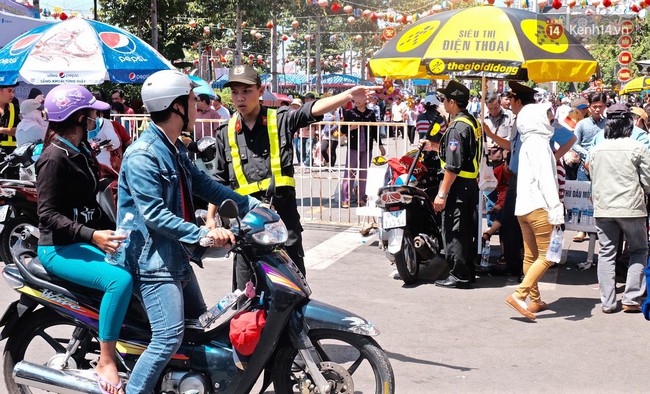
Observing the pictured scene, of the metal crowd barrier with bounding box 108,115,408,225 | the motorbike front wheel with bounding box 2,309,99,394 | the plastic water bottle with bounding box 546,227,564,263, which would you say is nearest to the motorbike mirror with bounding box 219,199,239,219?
the motorbike front wheel with bounding box 2,309,99,394

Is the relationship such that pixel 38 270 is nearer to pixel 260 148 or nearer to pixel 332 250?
pixel 260 148

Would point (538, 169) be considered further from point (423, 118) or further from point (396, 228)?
point (423, 118)

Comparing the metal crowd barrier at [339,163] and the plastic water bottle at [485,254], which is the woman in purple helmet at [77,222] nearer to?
the plastic water bottle at [485,254]

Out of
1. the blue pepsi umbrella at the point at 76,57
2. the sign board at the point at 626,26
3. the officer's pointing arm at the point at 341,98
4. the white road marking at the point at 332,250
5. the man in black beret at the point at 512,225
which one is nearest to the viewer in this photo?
the officer's pointing arm at the point at 341,98

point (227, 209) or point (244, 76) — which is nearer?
point (227, 209)

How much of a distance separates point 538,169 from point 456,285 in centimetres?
167

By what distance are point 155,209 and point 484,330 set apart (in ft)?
11.7

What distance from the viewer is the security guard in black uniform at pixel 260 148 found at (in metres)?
5.20

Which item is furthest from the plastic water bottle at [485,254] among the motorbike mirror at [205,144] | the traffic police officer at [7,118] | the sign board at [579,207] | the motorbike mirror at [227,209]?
the traffic police officer at [7,118]

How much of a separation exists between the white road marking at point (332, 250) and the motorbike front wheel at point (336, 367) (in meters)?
4.61

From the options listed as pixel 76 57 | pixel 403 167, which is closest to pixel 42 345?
pixel 403 167

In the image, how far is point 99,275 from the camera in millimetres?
4133

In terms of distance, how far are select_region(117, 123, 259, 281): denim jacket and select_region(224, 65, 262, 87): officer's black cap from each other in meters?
1.09

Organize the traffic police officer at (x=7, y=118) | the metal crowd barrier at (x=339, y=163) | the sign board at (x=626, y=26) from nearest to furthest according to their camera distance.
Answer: the traffic police officer at (x=7, y=118) → the metal crowd barrier at (x=339, y=163) → the sign board at (x=626, y=26)
